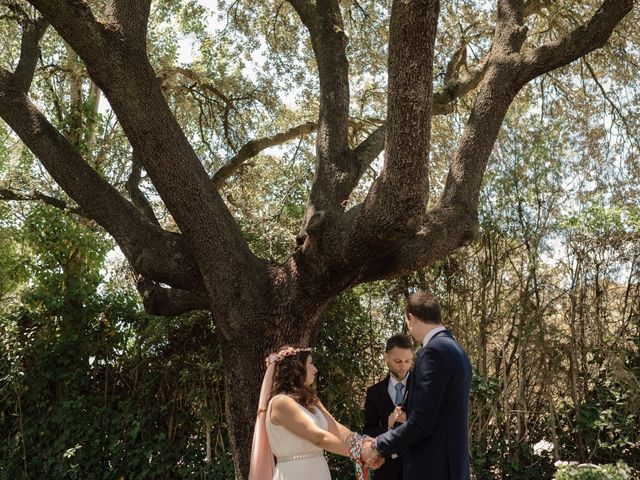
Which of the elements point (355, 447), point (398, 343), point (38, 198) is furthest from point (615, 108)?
point (38, 198)

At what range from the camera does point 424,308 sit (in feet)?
12.6

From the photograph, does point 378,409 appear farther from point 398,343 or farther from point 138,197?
point 138,197

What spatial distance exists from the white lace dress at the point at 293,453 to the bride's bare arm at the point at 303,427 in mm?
67

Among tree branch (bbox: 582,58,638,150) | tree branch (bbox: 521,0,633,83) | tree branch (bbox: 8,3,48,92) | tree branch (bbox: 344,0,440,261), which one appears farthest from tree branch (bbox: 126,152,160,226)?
tree branch (bbox: 582,58,638,150)

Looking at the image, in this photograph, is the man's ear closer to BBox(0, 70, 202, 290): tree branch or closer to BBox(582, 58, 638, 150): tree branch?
BBox(0, 70, 202, 290): tree branch

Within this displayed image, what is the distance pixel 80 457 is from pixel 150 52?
6.94 metres

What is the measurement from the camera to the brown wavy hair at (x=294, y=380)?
4.23 metres

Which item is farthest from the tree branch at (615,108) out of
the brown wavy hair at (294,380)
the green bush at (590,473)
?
the brown wavy hair at (294,380)

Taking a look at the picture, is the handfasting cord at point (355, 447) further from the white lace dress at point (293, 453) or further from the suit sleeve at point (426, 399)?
the suit sleeve at point (426, 399)

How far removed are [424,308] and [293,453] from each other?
127 cm

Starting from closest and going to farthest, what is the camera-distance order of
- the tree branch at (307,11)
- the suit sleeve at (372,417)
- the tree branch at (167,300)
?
the suit sleeve at (372,417)
the tree branch at (167,300)
the tree branch at (307,11)

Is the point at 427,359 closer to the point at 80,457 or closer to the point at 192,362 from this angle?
the point at 192,362

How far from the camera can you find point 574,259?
25.2ft

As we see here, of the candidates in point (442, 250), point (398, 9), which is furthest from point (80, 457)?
point (398, 9)
